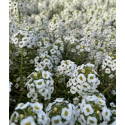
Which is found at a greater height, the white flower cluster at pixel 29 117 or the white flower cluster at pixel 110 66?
the white flower cluster at pixel 110 66

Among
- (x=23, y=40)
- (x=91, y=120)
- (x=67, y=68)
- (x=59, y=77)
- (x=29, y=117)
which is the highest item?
(x=23, y=40)

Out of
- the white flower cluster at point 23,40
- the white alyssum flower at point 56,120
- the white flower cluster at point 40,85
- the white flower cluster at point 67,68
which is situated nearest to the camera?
the white alyssum flower at point 56,120

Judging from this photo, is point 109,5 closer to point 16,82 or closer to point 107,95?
point 107,95

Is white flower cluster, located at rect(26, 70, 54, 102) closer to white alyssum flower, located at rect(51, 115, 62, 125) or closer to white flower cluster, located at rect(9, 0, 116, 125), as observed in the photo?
white flower cluster, located at rect(9, 0, 116, 125)

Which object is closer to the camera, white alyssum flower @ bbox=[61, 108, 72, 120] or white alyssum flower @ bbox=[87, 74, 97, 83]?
white alyssum flower @ bbox=[61, 108, 72, 120]

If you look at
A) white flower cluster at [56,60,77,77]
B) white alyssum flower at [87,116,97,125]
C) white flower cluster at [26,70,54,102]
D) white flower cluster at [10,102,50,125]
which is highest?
white flower cluster at [56,60,77,77]

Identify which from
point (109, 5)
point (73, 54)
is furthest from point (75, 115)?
point (109, 5)

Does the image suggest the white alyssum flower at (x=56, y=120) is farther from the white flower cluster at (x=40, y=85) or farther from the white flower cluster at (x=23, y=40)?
the white flower cluster at (x=23, y=40)

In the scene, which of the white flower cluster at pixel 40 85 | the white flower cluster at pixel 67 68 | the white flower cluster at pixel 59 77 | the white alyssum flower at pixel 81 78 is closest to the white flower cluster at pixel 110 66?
the white flower cluster at pixel 59 77

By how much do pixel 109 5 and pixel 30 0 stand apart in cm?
377

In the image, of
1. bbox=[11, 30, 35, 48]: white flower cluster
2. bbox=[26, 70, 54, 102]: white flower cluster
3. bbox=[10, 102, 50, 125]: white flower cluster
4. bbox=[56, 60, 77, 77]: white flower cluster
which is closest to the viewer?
bbox=[10, 102, 50, 125]: white flower cluster

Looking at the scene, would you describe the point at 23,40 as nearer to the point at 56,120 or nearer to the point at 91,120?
the point at 56,120

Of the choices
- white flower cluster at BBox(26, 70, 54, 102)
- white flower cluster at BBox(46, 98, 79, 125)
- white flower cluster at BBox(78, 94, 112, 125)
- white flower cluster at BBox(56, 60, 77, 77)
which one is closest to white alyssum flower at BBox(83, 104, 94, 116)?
white flower cluster at BBox(78, 94, 112, 125)

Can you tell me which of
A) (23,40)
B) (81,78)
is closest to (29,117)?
(81,78)
